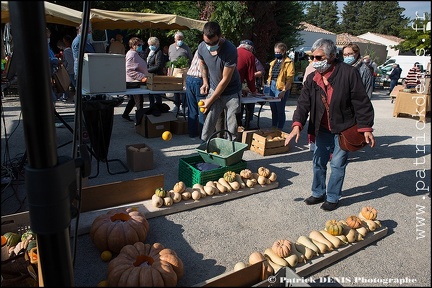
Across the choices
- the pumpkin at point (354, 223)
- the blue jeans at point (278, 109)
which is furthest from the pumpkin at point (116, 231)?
the blue jeans at point (278, 109)

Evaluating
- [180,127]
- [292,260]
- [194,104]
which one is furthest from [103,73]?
[292,260]

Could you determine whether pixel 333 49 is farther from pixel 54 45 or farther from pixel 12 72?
pixel 54 45

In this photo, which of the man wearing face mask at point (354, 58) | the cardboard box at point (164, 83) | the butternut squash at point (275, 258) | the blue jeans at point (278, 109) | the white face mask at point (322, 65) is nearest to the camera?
the butternut squash at point (275, 258)

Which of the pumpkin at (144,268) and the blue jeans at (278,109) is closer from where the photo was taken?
the pumpkin at (144,268)

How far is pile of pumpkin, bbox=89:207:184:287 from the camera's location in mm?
2271

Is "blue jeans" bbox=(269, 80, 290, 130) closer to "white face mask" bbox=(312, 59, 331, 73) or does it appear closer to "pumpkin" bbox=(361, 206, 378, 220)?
"white face mask" bbox=(312, 59, 331, 73)

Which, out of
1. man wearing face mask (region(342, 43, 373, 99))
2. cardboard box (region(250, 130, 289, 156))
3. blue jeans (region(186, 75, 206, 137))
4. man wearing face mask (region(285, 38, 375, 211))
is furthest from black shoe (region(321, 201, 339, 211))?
blue jeans (region(186, 75, 206, 137))

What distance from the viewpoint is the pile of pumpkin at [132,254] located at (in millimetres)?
2271

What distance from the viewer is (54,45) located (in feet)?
54.0

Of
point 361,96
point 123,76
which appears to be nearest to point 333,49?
point 361,96

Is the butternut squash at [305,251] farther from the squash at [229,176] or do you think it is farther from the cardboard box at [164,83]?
the cardboard box at [164,83]

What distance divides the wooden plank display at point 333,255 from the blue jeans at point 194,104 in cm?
372

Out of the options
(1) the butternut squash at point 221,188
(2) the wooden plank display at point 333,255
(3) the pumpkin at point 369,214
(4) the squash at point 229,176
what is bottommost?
(2) the wooden plank display at point 333,255

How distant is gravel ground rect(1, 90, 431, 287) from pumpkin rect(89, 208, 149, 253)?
16 centimetres
